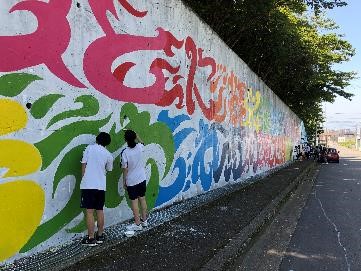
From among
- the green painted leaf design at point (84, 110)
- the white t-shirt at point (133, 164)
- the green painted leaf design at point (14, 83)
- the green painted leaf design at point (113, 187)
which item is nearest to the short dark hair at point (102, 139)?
the green painted leaf design at point (84, 110)

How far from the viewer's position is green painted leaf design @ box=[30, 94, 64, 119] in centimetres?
502

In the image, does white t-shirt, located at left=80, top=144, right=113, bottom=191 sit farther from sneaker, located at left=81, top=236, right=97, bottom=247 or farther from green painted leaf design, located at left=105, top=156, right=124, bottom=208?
green painted leaf design, located at left=105, top=156, right=124, bottom=208

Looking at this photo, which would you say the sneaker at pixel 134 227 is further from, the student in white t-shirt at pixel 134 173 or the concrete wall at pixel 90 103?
the concrete wall at pixel 90 103

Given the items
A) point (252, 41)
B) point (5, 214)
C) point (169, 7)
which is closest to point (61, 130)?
point (5, 214)

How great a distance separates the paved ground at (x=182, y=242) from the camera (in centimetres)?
497

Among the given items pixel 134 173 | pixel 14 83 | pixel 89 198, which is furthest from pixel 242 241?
pixel 14 83

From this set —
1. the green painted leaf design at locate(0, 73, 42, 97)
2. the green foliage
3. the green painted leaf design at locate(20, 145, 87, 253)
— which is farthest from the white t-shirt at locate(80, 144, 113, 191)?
the green foliage

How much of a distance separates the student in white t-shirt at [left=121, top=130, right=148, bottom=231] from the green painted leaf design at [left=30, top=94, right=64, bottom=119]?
137cm

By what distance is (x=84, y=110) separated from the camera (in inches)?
234

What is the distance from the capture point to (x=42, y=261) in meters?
4.76

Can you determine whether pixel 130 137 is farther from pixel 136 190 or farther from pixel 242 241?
pixel 242 241

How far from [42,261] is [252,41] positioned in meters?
20.8

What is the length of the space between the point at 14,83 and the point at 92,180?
5.06ft

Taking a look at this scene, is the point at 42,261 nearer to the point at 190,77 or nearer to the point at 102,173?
the point at 102,173
